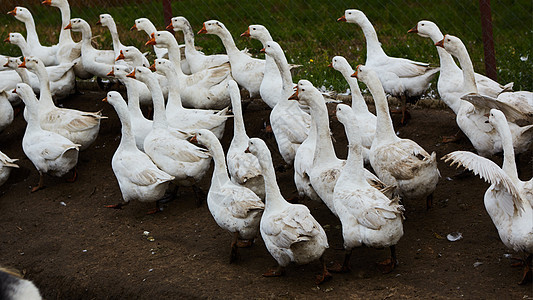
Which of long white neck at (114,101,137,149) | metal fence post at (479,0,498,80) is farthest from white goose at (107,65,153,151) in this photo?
metal fence post at (479,0,498,80)

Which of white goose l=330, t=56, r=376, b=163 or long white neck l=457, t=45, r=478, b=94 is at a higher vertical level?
long white neck l=457, t=45, r=478, b=94

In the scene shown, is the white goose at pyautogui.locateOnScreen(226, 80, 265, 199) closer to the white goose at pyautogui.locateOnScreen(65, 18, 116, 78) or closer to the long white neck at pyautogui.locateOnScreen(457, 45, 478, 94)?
the long white neck at pyautogui.locateOnScreen(457, 45, 478, 94)

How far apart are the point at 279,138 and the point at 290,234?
6.87ft

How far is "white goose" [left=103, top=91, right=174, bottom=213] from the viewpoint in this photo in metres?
6.79

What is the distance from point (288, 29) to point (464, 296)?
797cm

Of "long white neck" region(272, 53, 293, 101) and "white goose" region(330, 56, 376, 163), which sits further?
"long white neck" region(272, 53, 293, 101)

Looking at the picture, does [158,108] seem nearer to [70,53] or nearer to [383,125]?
[383,125]

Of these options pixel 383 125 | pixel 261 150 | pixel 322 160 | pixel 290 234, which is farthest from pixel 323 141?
pixel 290 234

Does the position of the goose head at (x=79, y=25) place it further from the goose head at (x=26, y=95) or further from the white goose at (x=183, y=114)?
the white goose at (x=183, y=114)

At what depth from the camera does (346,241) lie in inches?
215

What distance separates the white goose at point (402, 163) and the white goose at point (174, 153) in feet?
5.81

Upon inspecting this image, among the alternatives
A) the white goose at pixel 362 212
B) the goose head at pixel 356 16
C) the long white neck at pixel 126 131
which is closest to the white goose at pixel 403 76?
the goose head at pixel 356 16

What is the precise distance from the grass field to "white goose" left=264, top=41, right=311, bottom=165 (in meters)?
2.16

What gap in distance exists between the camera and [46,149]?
7.75m
